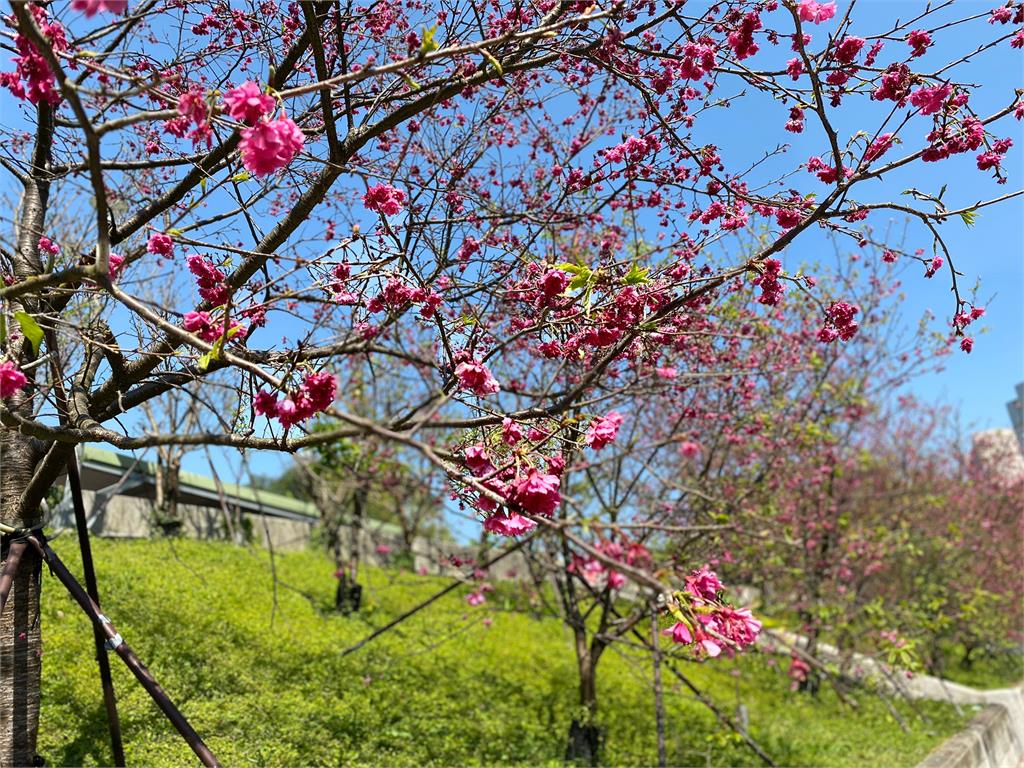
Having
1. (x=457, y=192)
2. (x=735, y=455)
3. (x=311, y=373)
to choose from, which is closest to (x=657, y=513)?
(x=735, y=455)

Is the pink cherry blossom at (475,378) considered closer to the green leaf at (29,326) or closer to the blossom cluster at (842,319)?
the green leaf at (29,326)

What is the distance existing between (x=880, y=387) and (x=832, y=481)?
62.2 inches

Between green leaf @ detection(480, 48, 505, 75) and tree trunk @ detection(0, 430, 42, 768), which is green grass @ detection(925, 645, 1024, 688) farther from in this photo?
green leaf @ detection(480, 48, 505, 75)

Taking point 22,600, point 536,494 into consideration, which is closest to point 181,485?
point 22,600

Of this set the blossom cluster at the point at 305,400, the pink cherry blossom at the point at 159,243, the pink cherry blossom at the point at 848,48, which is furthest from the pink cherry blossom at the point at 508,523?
the pink cherry blossom at the point at 848,48

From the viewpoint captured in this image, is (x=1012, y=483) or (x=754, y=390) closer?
(x=754, y=390)

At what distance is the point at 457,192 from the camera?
3.70 metres

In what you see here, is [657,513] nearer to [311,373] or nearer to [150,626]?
[150,626]

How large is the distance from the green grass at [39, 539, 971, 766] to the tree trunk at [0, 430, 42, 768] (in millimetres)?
987

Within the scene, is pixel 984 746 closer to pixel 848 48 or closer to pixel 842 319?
pixel 842 319

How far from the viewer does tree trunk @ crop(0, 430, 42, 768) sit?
134 inches

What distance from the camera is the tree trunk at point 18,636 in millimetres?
3404

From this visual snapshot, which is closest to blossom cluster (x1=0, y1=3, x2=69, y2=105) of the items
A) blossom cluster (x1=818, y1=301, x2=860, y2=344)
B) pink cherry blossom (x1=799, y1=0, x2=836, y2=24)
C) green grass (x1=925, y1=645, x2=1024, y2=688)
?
pink cherry blossom (x1=799, y1=0, x2=836, y2=24)

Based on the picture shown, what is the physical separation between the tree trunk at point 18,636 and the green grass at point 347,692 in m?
0.99
